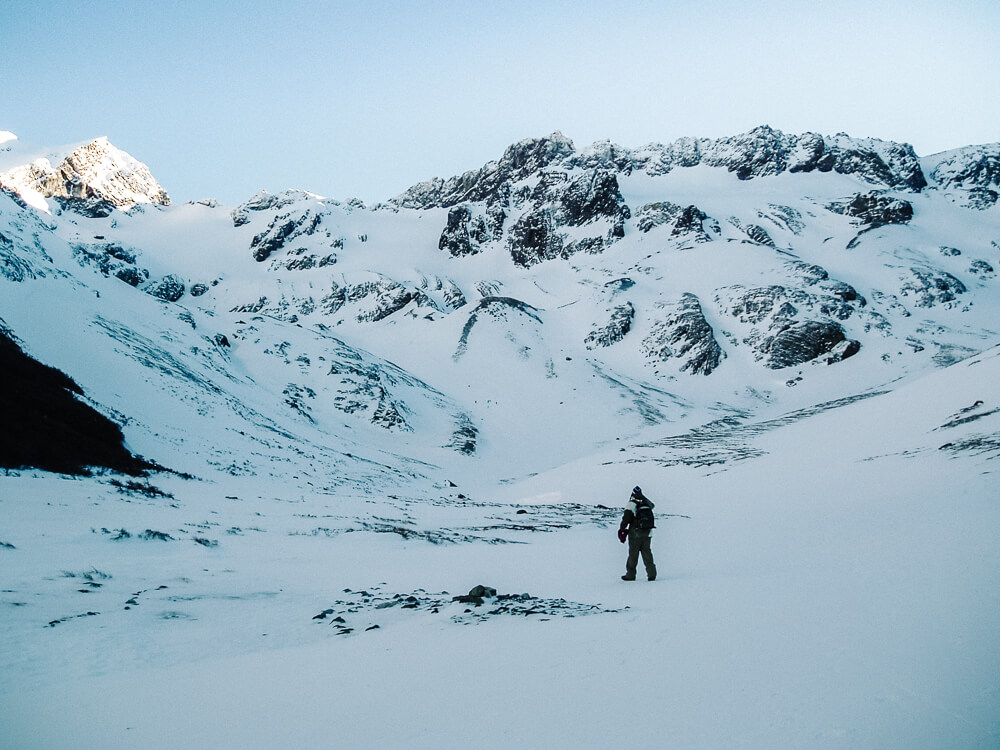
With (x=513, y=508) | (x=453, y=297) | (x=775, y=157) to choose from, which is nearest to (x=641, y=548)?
(x=513, y=508)

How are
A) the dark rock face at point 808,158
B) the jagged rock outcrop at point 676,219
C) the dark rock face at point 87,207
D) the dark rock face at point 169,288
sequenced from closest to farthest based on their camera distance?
the jagged rock outcrop at point 676,219 → the dark rock face at point 169,288 → the dark rock face at point 808,158 → the dark rock face at point 87,207

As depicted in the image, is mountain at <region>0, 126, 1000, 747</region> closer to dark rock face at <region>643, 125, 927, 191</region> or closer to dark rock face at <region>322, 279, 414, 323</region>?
dark rock face at <region>322, 279, 414, 323</region>

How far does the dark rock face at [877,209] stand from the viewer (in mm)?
110562

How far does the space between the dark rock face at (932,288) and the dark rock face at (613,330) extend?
45.6 meters

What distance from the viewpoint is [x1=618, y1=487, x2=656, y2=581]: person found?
32.0 feet

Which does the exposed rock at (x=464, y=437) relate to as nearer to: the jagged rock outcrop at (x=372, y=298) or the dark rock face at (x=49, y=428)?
the dark rock face at (x=49, y=428)

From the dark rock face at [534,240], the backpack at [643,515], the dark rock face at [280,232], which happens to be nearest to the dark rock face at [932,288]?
the dark rock face at [534,240]

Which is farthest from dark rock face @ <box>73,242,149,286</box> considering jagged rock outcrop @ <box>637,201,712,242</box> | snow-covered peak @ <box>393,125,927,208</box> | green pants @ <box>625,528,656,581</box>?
green pants @ <box>625,528,656,581</box>

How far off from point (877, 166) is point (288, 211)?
174 m

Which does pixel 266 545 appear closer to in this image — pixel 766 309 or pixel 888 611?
pixel 888 611

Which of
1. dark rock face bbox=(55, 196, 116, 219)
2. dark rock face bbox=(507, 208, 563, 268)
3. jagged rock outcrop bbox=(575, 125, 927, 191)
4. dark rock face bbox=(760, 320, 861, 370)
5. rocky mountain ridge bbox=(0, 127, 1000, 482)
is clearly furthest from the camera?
dark rock face bbox=(55, 196, 116, 219)

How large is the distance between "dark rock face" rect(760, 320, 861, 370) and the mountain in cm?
42

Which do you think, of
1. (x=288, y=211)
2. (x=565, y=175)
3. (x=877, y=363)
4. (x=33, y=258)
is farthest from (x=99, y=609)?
(x=288, y=211)

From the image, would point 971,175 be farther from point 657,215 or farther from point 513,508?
point 513,508
